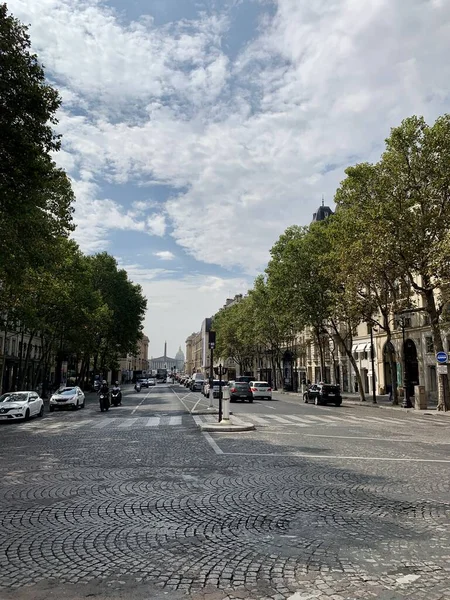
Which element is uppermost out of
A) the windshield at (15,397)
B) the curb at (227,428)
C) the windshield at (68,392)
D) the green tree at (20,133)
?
the green tree at (20,133)

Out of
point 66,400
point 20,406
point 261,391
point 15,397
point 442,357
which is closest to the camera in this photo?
point 20,406

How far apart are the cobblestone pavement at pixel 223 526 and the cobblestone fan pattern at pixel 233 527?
0.07 feet

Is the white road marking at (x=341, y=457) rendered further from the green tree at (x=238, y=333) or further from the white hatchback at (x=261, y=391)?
the green tree at (x=238, y=333)

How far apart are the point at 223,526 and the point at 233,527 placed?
0.12 metres

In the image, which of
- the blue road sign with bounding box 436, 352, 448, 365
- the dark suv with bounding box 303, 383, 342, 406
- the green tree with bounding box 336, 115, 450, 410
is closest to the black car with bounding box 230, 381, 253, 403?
the dark suv with bounding box 303, 383, 342, 406

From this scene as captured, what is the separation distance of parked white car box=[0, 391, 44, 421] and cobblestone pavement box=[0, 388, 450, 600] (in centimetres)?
1165

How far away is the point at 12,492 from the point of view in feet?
25.5

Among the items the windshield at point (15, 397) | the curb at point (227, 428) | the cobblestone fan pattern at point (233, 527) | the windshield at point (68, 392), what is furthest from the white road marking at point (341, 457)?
the windshield at point (68, 392)

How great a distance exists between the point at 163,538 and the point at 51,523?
1.59m

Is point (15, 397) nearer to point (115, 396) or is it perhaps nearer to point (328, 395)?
point (115, 396)

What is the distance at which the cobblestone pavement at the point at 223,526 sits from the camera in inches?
166

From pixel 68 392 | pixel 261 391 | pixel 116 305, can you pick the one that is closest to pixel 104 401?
pixel 68 392

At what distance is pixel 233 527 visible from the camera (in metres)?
5.87

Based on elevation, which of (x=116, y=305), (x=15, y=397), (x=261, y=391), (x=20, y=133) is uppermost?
(x=116, y=305)
